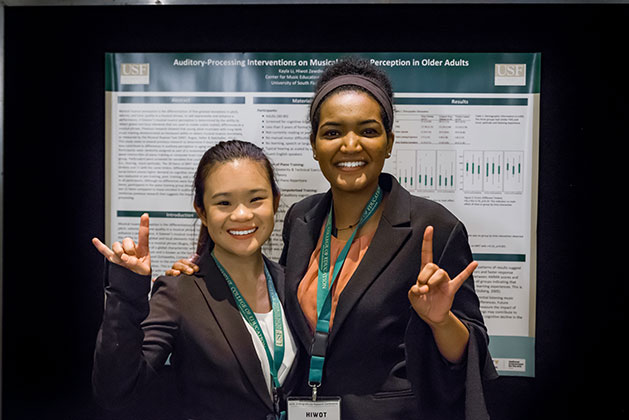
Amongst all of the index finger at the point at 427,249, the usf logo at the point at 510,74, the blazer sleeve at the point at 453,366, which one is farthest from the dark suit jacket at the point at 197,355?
the usf logo at the point at 510,74

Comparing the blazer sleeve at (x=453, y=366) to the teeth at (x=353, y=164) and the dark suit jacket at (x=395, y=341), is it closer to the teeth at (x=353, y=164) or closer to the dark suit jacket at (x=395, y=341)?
the dark suit jacket at (x=395, y=341)

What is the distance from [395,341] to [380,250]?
31cm

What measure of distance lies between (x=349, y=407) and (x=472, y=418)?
0.41 meters

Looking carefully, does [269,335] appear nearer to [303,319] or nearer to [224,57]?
[303,319]

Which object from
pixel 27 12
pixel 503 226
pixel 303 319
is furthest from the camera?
pixel 27 12

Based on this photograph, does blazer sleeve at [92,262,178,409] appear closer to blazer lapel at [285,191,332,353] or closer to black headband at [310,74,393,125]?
blazer lapel at [285,191,332,353]

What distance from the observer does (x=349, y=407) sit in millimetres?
1639

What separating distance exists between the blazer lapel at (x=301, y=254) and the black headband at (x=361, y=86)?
0.34m

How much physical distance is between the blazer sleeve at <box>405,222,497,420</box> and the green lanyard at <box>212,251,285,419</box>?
43 centimetres

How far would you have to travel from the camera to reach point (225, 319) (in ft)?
5.34

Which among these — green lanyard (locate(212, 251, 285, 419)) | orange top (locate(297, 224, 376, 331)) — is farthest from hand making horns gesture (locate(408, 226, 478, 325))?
green lanyard (locate(212, 251, 285, 419))

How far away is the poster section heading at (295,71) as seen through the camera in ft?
6.48

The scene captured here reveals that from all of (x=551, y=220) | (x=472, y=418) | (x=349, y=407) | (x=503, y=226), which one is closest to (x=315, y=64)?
(x=503, y=226)

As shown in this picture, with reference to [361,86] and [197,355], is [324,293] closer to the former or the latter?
[197,355]
